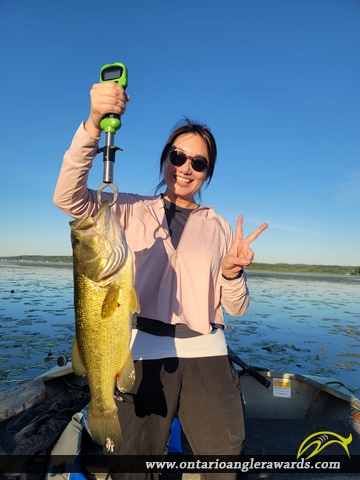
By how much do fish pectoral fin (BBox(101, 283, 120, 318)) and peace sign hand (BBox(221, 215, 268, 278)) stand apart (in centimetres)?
84

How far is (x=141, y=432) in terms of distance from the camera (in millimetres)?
2240

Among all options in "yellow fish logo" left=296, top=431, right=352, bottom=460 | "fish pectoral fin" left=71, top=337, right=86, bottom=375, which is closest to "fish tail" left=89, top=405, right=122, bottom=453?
"fish pectoral fin" left=71, top=337, right=86, bottom=375

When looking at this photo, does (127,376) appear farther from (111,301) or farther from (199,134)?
(199,134)

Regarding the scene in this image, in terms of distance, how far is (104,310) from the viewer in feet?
6.84

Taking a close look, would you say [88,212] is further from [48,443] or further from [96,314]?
[48,443]

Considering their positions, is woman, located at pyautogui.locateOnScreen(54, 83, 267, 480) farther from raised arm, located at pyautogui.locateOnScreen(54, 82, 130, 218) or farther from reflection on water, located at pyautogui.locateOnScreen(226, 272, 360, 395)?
reflection on water, located at pyautogui.locateOnScreen(226, 272, 360, 395)

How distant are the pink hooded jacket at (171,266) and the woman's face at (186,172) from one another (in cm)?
23

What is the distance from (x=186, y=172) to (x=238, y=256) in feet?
2.96

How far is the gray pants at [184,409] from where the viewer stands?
225 cm

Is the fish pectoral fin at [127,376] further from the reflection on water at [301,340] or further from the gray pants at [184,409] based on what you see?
the reflection on water at [301,340]

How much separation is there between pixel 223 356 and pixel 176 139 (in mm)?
1860

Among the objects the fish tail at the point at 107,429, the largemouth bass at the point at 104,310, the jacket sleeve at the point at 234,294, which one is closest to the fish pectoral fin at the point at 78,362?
the largemouth bass at the point at 104,310

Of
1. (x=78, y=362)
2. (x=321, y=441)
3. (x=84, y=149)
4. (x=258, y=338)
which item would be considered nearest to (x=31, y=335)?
(x=258, y=338)

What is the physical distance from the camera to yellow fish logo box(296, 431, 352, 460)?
4.64 metres
